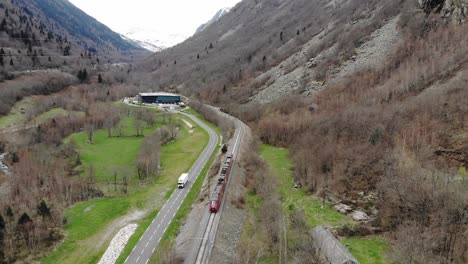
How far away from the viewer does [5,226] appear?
156ft

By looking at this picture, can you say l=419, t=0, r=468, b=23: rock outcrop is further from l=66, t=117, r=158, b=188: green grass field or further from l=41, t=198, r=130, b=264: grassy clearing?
l=66, t=117, r=158, b=188: green grass field

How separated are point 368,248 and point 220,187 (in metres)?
21.8

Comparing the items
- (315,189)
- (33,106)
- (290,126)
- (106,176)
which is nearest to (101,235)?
(106,176)

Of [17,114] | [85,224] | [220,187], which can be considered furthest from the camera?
[17,114]

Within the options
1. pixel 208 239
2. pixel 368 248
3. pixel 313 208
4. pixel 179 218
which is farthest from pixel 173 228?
pixel 368 248

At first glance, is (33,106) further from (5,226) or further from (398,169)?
(398,169)

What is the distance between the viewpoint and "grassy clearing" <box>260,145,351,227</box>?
140 ft

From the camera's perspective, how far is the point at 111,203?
5838 cm

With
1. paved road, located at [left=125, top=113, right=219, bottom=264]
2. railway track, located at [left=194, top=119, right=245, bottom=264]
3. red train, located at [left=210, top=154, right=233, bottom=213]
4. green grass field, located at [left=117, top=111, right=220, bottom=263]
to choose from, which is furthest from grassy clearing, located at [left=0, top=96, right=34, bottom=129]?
railway track, located at [left=194, top=119, right=245, bottom=264]

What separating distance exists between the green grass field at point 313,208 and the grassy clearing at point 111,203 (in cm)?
1787

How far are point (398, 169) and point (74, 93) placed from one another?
5483 inches

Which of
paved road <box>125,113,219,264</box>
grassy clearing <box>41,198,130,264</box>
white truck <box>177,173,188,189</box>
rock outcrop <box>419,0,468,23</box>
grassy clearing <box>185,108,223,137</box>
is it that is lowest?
grassy clearing <box>41,198,130,264</box>

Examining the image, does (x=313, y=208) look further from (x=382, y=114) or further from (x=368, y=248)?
(x=382, y=114)

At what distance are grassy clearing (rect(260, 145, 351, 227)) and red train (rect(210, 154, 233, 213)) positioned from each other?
771 cm
